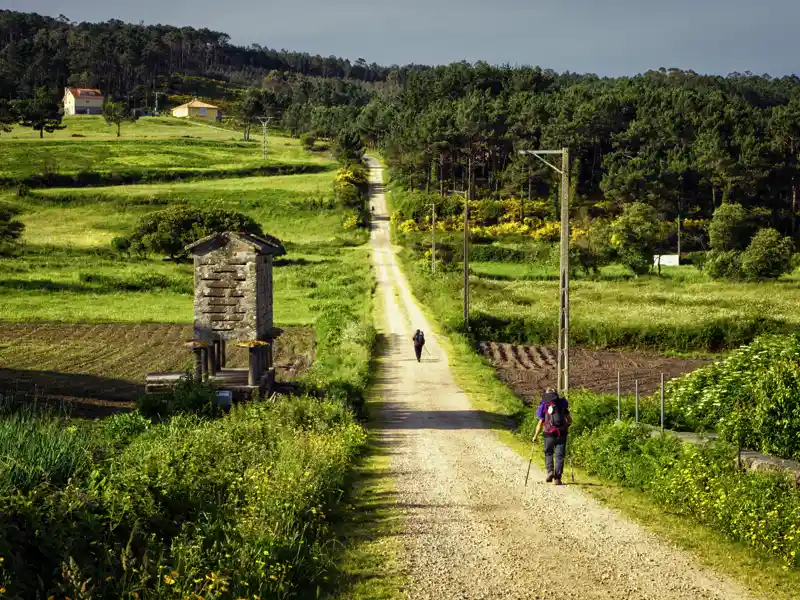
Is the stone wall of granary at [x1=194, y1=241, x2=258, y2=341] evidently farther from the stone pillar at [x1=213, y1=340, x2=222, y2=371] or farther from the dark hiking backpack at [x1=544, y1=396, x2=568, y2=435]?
the dark hiking backpack at [x1=544, y1=396, x2=568, y2=435]

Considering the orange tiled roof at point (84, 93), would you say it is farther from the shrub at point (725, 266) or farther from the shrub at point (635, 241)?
the shrub at point (725, 266)

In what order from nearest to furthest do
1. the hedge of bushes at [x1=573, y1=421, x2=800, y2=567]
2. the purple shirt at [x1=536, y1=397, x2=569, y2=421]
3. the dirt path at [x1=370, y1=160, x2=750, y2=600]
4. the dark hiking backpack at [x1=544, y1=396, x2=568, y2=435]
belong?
the dirt path at [x1=370, y1=160, x2=750, y2=600], the hedge of bushes at [x1=573, y1=421, x2=800, y2=567], the dark hiking backpack at [x1=544, y1=396, x2=568, y2=435], the purple shirt at [x1=536, y1=397, x2=569, y2=421]

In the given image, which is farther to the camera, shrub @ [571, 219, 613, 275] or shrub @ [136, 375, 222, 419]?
shrub @ [571, 219, 613, 275]

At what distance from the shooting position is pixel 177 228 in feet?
268

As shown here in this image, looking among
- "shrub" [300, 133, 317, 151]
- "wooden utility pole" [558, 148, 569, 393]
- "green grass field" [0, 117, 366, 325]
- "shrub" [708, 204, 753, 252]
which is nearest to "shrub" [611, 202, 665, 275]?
"shrub" [708, 204, 753, 252]

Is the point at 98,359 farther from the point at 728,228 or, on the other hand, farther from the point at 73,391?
the point at 728,228

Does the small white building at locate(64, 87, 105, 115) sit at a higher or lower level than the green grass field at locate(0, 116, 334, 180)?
higher

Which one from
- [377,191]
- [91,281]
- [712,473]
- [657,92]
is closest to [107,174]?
[377,191]

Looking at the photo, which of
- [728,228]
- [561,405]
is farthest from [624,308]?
[561,405]

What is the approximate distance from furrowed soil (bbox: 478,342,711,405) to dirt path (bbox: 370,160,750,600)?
1289 cm

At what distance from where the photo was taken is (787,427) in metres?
16.3

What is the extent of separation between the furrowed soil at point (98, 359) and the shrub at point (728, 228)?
53.0 meters

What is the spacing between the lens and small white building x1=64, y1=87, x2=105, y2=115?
18062cm

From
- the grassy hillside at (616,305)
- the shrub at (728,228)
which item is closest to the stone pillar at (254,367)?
the grassy hillside at (616,305)
